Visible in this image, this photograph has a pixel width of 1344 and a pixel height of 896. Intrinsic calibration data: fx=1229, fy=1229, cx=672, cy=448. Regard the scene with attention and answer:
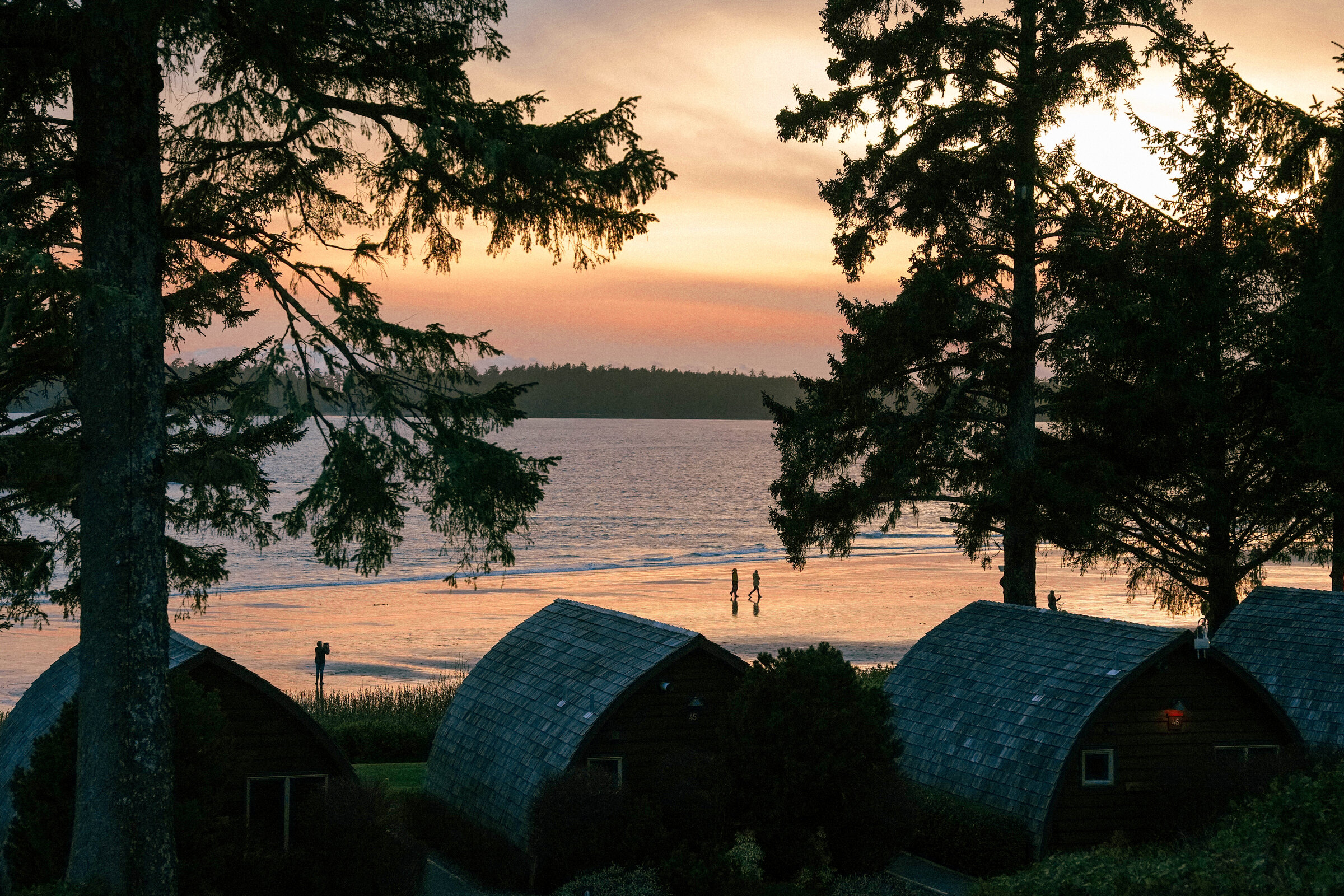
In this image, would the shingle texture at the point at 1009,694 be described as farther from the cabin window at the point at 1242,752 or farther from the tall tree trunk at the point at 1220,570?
the tall tree trunk at the point at 1220,570

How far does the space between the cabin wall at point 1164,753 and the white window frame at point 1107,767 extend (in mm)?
28

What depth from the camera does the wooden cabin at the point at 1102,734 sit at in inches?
718

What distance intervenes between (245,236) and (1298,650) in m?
20.7

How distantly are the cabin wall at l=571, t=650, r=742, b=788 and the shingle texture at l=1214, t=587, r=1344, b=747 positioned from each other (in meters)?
10.7

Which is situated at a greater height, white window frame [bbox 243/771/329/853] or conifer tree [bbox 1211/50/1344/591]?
conifer tree [bbox 1211/50/1344/591]

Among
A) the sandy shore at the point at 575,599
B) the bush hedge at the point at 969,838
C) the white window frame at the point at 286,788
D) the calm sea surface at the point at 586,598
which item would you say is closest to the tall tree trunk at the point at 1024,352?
the bush hedge at the point at 969,838

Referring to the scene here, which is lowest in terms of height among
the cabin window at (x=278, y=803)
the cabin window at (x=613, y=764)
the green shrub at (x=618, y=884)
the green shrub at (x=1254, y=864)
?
the green shrub at (x=618, y=884)

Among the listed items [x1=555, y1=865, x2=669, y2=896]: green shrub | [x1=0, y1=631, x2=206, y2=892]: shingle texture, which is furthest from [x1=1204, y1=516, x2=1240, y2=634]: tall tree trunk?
[x1=0, y1=631, x2=206, y2=892]: shingle texture

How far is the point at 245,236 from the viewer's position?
12.9 m

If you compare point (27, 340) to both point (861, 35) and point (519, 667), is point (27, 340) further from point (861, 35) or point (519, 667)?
point (861, 35)

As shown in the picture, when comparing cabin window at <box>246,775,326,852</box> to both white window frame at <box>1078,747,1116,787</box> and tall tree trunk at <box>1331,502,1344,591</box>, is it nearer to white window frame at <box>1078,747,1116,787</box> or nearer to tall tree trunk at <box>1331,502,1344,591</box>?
white window frame at <box>1078,747,1116,787</box>

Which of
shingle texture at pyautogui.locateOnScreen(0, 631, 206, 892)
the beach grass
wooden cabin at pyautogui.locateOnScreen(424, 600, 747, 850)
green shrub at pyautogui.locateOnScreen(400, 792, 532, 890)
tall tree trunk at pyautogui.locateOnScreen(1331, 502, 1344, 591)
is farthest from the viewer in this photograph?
the beach grass

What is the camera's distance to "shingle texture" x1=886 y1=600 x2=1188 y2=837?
18.4 m

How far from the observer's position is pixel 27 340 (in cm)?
1733
